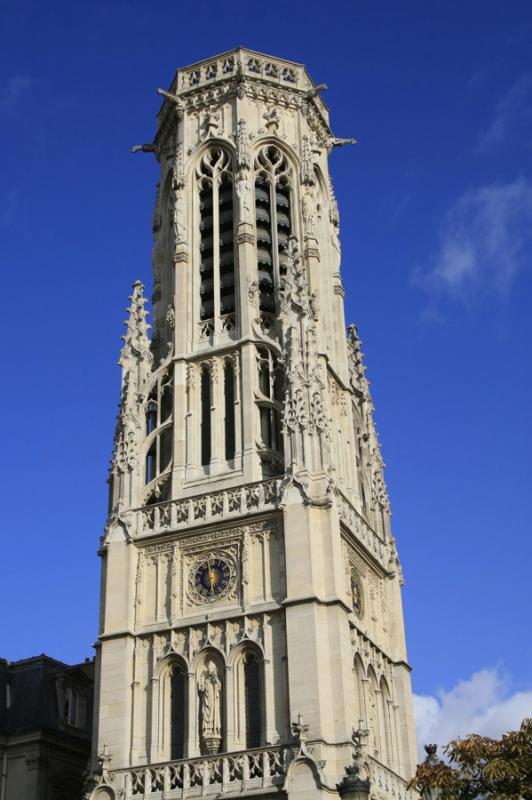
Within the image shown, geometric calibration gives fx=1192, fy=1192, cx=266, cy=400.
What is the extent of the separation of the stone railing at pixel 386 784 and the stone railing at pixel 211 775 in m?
3.19

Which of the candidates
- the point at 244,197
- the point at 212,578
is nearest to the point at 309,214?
the point at 244,197

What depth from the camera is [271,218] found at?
4650 centimetres

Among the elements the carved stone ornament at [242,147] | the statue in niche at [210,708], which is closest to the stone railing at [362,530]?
the statue in niche at [210,708]

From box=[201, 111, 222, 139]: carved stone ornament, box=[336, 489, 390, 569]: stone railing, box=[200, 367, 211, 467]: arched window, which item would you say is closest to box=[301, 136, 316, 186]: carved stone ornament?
box=[201, 111, 222, 139]: carved stone ornament

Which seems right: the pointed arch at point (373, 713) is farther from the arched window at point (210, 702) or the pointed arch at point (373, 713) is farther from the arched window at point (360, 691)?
the arched window at point (210, 702)

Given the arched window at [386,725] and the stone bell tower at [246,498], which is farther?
the arched window at [386,725]

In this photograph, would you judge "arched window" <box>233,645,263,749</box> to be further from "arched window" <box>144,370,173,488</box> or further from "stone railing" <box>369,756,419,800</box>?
"arched window" <box>144,370,173,488</box>

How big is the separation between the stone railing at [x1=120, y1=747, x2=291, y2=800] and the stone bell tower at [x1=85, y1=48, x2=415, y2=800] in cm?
6

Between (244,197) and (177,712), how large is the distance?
64.6ft

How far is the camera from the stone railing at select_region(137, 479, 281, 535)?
38.6 metres

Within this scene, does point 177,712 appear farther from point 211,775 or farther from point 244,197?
point 244,197

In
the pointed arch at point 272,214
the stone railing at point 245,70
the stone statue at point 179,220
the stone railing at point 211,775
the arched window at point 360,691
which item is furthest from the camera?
the stone railing at point 245,70

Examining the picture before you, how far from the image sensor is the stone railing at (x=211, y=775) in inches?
1330

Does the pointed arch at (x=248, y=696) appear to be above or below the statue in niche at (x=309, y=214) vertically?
below
